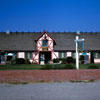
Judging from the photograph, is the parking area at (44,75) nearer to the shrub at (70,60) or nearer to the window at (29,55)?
the shrub at (70,60)

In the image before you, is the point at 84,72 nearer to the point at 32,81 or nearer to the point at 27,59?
the point at 32,81

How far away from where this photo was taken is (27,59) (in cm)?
3403

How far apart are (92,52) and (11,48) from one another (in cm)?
1456

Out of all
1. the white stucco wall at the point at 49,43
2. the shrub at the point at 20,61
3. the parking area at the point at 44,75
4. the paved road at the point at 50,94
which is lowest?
the paved road at the point at 50,94

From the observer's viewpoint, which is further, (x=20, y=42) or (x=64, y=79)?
(x=20, y=42)

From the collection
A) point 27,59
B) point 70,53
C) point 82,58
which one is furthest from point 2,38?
point 82,58

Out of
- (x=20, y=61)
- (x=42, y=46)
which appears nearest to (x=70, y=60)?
(x=42, y=46)

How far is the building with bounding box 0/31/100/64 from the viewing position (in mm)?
35591

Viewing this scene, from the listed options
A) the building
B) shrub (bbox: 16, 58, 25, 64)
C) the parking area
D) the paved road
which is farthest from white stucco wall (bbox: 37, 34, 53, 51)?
the paved road

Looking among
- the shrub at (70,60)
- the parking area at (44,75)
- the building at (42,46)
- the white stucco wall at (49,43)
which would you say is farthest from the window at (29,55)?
the parking area at (44,75)

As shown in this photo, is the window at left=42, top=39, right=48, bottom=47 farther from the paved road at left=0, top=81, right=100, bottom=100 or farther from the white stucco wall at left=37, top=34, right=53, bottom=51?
the paved road at left=0, top=81, right=100, bottom=100

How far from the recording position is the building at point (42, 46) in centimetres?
3559

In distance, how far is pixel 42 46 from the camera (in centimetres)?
3569

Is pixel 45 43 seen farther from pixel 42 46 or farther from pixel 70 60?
pixel 70 60
